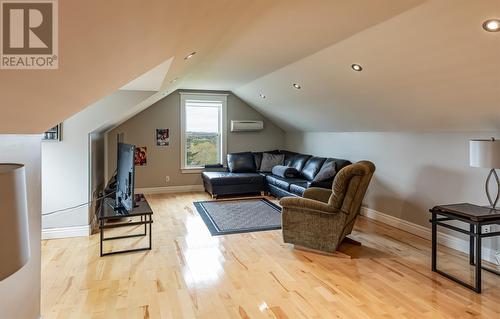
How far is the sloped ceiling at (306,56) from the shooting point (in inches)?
47.4

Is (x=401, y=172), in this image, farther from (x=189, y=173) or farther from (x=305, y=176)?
(x=189, y=173)

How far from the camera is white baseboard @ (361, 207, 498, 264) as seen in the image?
3.43 metres

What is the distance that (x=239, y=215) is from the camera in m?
5.17

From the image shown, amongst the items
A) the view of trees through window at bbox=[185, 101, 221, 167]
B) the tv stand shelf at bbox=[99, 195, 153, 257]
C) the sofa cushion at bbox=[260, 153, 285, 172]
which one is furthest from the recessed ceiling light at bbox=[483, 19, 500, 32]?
the view of trees through window at bbox=[185, 101, 221, 167]

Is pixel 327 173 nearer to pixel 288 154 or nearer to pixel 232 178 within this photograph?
pixel 232 178

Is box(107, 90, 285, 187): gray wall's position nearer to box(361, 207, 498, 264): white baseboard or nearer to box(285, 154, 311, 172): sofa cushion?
box(285, 154, 311, 172): sofa cushion

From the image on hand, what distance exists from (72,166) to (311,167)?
3.84m

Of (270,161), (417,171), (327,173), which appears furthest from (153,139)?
(417,171)

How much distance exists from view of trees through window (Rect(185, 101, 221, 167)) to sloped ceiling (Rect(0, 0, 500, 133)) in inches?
64.3

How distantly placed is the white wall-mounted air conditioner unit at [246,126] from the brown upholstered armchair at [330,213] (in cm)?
403

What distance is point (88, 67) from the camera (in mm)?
1341

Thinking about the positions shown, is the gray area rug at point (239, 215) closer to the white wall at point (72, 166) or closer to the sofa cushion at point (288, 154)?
the sofa cushion at point (288, 154)

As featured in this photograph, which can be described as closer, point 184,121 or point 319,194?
point 319,194

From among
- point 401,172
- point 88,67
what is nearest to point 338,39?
point 401,172
